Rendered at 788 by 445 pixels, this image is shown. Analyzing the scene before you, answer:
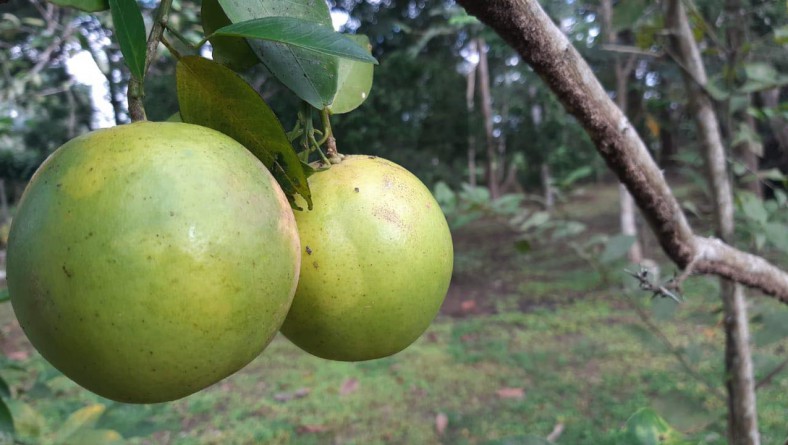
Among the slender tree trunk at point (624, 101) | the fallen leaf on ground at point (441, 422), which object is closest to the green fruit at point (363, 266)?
the fallen leaf on ground at point (441, 422)

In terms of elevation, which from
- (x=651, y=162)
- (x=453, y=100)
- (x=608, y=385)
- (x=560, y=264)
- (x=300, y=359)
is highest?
(x=651, y=162)

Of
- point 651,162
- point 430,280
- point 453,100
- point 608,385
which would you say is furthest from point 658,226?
point 453,100

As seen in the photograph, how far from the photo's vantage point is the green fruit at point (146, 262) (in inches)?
19.6

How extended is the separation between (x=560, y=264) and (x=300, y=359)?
146 inches

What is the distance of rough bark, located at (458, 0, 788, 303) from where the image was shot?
0.77 m

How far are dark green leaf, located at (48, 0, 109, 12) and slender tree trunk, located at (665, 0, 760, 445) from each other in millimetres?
1674

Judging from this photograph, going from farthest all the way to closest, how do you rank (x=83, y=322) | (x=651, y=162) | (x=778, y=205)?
(x=778, y=205) → (x=651, y=162) → (x=83, y=322)

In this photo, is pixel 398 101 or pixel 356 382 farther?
pixel 398 101

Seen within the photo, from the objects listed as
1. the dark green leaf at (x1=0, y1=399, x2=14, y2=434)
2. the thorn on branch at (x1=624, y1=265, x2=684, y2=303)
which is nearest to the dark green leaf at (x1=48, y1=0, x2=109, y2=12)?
the thorn on branch at (x1=624, y1=265, x2=684, y2=303)

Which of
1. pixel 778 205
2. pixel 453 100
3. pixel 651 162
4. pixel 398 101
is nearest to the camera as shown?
pixel 651 162

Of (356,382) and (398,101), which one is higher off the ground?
(398,101)

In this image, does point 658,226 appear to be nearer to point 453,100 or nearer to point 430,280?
point 430,280

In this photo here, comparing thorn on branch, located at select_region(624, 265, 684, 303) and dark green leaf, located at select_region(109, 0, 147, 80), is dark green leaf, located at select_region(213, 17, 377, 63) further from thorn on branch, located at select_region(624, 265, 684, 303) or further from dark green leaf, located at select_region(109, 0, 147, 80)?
thorn on branch, located at select_region(624, 265, 684, 303)

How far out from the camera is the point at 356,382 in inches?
154
